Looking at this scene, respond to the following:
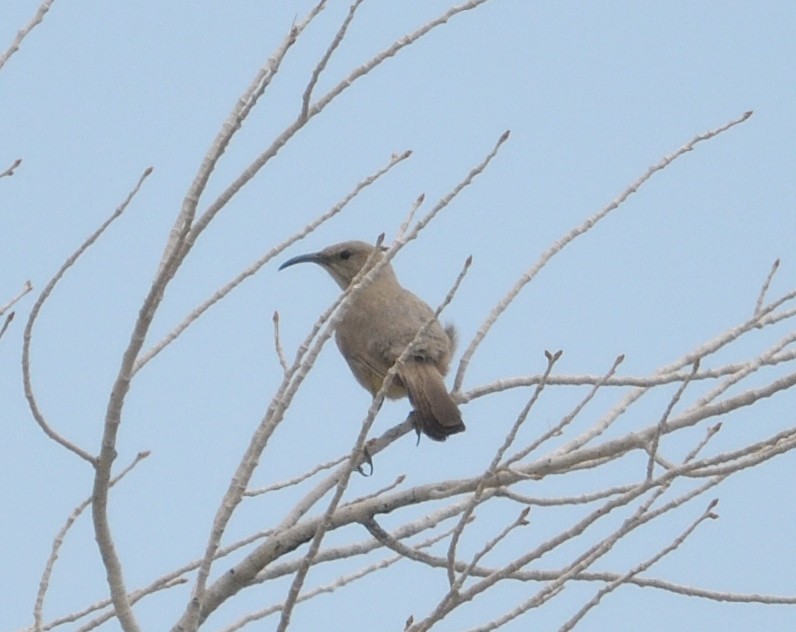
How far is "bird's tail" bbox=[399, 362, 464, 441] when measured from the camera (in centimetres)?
561

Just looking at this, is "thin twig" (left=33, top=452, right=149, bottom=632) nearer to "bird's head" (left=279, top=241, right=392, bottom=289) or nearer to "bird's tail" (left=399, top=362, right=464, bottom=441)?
"bird's tail" (left=399, top=362, right=464, bottom=441)

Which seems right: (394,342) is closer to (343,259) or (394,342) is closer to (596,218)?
(343,259)

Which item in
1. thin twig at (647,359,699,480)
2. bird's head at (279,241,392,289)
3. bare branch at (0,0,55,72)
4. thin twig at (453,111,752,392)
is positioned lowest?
thin twig at (647,359,699,480)

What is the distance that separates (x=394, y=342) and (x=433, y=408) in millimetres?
1079

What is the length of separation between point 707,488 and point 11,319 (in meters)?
1.89

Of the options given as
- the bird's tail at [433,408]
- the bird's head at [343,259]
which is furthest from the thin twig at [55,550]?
the bird's head at [343,259]

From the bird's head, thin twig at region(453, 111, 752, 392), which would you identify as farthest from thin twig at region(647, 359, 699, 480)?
the bird's head

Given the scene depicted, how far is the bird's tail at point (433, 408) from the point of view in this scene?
221 inches

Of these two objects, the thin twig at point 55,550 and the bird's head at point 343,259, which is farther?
the bird's head at point 343,259

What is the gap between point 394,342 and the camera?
21.9ft

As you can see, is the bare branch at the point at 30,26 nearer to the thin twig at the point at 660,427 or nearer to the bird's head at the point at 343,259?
the thin twig at the point at 660,427

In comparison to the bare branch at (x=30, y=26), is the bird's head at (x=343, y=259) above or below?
above

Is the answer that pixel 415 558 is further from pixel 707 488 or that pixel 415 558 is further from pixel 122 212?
pixel 122 212

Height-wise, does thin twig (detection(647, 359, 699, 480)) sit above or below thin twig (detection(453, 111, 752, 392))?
below
